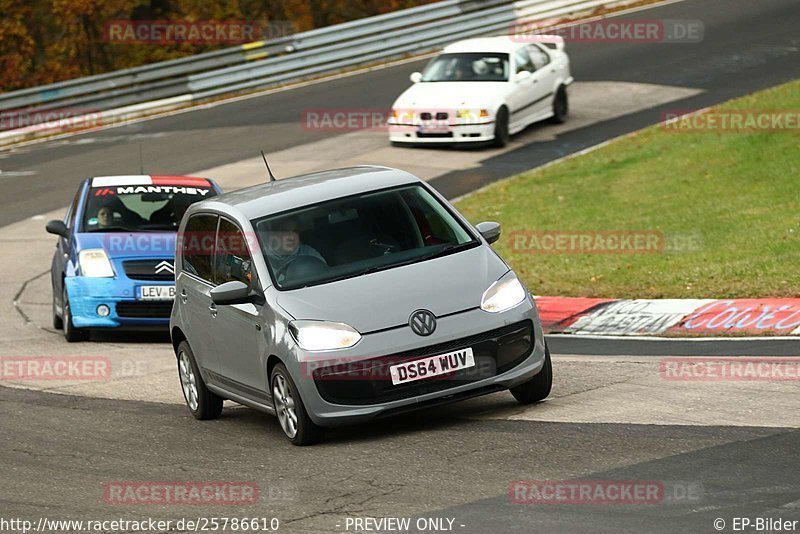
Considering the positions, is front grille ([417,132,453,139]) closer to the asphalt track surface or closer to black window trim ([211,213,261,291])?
the asphalt track surface

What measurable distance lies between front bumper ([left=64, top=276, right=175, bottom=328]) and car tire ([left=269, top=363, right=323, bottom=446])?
224 inches

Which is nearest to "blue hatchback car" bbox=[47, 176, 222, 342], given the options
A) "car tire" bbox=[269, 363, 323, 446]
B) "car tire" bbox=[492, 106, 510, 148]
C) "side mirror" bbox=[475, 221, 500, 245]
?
"side mirror" bbox=[475, 221, 500, 245]

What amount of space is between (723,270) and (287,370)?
20.3 ft

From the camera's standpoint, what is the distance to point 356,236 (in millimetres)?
9117

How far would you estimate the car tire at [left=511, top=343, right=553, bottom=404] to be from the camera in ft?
29.1

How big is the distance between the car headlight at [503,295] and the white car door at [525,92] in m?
15.9

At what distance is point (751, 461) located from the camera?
700 cm

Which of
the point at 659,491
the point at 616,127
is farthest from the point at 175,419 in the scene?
the point at 616,127

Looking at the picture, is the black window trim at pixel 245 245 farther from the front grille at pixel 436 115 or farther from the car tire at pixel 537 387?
the front grille at pixel 436 115

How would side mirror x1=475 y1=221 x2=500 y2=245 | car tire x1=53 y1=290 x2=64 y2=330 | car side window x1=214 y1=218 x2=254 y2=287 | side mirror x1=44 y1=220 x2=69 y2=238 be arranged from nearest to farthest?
car side window x1=214 y1=218 x2=254 y2=287, side mirror x1=475 y1=221 x2=500 y2=245, side mirror x1=44 y1=220 x2=69 y2=238, car tire x1=53 y1=290 x2=64 y2=330

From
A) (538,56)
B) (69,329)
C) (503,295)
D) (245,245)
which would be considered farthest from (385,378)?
(538,56)

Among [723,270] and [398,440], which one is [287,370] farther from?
[723,270]

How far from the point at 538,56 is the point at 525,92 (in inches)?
40.1

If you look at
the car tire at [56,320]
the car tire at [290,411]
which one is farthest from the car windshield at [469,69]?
the car tire at [290,411]
